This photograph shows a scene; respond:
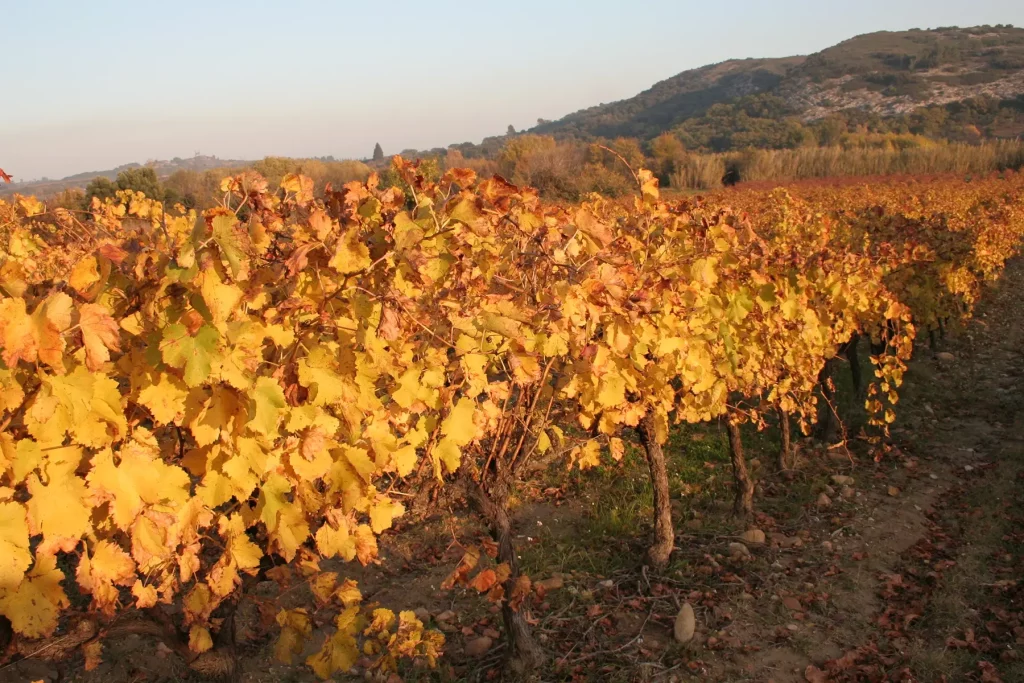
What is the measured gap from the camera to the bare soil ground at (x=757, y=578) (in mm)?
3604

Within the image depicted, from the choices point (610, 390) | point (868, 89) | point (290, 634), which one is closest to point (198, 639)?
point (290, 634)

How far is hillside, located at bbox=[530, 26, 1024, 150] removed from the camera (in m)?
91.0

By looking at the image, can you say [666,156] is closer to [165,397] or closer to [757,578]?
[757,578]

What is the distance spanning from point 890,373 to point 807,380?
1136 millimetres

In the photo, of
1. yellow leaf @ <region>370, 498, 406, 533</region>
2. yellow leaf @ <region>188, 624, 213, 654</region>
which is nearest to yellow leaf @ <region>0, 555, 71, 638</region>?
yellow leaf @ <region>188, 624, 213, 654</region>

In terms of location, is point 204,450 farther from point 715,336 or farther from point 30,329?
point 715,336

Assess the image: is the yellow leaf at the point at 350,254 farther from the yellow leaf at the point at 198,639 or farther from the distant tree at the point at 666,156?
the distant tree at the point at 666,156

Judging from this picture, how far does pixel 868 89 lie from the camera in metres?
114

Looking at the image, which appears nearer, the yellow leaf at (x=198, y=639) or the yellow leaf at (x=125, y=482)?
the yellow leaf at (x=125, y=482)

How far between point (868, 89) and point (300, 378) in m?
137

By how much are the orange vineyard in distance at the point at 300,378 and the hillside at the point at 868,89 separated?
89.3 metres

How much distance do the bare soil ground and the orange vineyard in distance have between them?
0.66 meters

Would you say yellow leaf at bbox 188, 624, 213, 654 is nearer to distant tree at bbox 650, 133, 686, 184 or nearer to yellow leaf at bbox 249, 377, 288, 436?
yellow leaf at bbox 249, 377, 288, 436

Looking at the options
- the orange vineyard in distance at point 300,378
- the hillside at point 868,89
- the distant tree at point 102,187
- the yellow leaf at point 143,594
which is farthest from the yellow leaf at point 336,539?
the hillside at point 868,89
